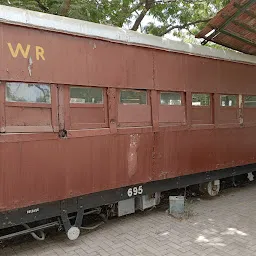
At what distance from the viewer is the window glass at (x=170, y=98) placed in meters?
5.21

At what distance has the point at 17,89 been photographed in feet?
12.1

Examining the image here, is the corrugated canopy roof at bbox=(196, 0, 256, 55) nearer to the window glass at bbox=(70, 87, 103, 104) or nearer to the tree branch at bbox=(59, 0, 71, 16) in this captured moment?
the tree branch at bbox=(59, 0, 71, 16)

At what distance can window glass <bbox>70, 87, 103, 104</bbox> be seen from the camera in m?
4.15

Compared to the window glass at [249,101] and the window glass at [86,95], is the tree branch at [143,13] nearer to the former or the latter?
the window glass at [249,101]

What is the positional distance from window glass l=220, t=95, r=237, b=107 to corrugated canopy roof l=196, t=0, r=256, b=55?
1.31 metres

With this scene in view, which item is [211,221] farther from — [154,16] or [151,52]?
[154,16]

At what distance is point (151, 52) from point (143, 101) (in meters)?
0.84

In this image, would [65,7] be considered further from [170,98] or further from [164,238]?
[164,238]

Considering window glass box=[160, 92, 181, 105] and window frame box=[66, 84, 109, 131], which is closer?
window frame box=[66, 84, 109, 131]

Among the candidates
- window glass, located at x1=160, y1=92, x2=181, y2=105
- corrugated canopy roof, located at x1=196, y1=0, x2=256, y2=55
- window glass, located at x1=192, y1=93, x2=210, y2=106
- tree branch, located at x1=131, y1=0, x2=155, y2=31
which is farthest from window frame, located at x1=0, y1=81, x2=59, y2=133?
tree branch, located at x1=131, y1=0, x2=155, y2=31

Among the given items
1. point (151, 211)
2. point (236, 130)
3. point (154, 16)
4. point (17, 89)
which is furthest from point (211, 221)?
point (154, 16)

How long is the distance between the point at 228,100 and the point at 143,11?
4.91 metres

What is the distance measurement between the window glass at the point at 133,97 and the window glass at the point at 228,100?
2.17 m

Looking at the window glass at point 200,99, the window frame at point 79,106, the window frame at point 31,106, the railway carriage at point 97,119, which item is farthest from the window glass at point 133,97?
the window glass at point 200,99
